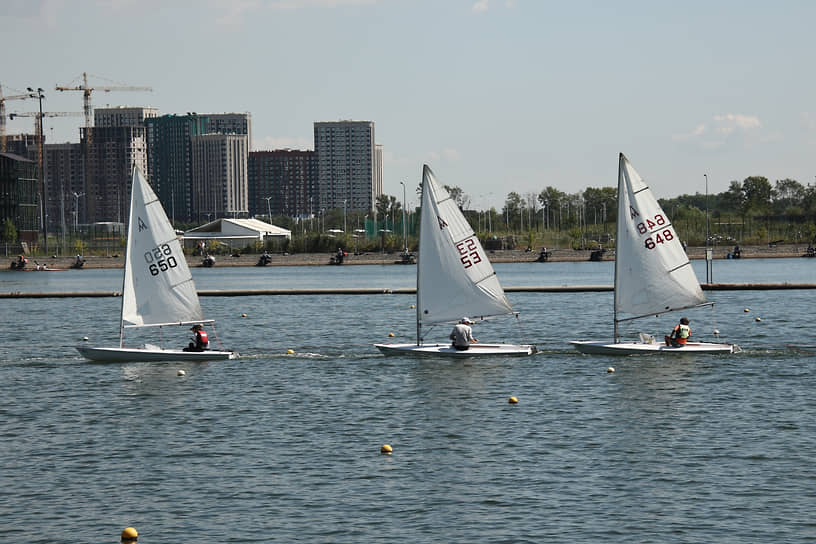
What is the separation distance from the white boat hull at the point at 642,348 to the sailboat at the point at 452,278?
3099mm

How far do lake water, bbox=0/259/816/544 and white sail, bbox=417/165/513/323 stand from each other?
7.80 ft

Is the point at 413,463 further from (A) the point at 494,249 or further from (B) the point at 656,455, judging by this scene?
(A) the point at 494,249

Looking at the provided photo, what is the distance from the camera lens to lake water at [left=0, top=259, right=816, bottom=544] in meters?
24.2

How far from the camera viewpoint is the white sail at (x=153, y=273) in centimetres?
4912

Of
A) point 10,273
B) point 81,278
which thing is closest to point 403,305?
point 81,278

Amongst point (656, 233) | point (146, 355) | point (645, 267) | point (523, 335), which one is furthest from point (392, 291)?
point (656, 233)

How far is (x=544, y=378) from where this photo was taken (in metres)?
44.4

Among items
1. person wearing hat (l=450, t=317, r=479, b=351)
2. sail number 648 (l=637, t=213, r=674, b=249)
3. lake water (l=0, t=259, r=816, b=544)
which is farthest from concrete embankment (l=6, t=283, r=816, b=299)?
person wearing hat (l=450, t=317, r=479, b=351)

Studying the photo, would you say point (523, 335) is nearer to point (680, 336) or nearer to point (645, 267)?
point (645, 267)

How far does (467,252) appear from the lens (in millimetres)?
48500

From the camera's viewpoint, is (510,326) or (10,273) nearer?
(510,326)

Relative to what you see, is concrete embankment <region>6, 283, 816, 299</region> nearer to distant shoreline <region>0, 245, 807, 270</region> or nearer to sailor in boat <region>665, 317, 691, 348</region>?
sailor in boat <region>665, 317, 691, 348</region>

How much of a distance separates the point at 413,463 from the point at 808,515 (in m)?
10.1

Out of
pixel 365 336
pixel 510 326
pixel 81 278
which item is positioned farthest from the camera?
pixel 81 278
